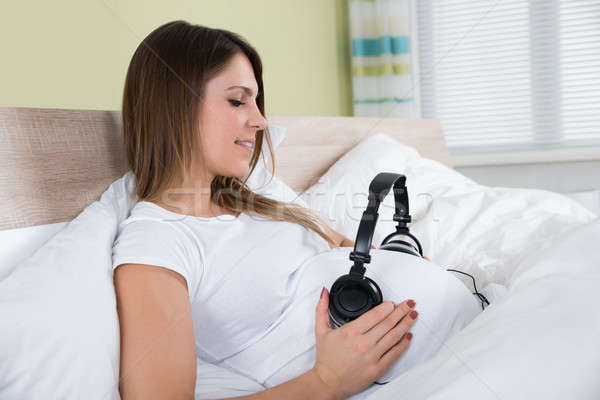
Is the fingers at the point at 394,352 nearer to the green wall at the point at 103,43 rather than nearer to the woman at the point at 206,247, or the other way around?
the woman at the point at 206,247

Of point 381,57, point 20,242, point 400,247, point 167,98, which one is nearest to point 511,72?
point 381,57

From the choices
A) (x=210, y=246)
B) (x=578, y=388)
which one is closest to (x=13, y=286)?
(x=210, y=246)

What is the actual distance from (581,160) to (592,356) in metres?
2.01

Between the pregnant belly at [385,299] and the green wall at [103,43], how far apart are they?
2.26 ft

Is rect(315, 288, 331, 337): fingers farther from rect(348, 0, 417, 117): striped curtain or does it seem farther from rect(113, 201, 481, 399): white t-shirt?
rect(348, 0, 417, 117): striped curtain

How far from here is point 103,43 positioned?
114cm

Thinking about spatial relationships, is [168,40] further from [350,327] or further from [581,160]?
[581,160]

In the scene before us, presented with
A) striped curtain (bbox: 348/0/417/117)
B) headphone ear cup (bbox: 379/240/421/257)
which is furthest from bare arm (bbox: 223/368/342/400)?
striped curtain (bbox: 348/0/417/117)

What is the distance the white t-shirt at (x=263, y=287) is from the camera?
655mm

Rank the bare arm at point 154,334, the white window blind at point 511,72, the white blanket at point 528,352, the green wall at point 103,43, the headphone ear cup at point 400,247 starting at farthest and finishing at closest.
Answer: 1. the white window blind at point 511,72
2. the green wall at point 103,43
3. the headphone ear cup at point 400,247
4. the bare arm at point 154,334
5. the white blanket at point 528,352

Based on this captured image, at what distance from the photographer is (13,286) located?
21.2 inches

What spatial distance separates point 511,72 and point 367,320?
6.57 ft

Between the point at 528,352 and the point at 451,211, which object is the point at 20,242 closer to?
the point at 528,352

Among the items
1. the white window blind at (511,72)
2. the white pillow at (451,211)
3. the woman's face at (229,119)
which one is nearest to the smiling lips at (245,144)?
the woman's face at (229,119)
